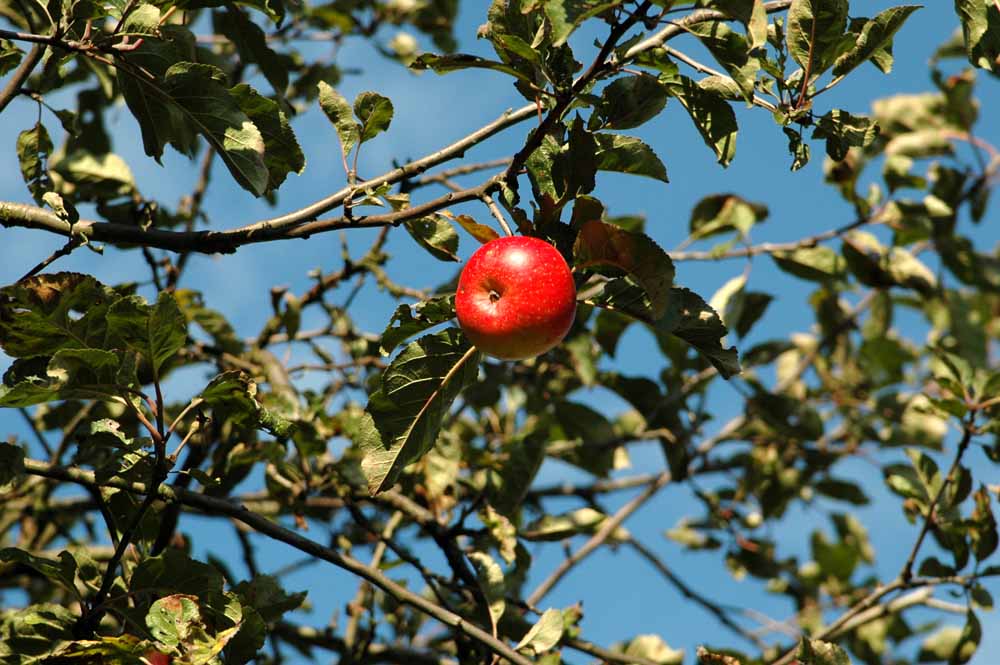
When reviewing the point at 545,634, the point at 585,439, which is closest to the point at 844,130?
the point at 545,634

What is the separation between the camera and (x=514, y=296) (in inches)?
74.5

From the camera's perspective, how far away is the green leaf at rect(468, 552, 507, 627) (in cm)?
274

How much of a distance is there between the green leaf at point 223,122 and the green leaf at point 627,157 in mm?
685

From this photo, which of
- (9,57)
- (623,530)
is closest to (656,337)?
(623,530)

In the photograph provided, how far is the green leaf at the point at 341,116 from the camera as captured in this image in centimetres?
218

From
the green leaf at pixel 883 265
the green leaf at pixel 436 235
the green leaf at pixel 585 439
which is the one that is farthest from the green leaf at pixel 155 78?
the green leaf at pixel 883 265

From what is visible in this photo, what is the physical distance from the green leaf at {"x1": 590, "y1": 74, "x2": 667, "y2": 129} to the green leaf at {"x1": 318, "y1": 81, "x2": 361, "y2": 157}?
52 cm

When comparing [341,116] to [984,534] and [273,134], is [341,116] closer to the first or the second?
[273,134]

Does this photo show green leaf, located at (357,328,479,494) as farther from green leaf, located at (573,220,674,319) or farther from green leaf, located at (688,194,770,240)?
green leaf, located at (688,194,770,240)

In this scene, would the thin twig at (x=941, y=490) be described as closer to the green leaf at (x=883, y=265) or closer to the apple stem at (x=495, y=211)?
the green leaf at (x=883, y=265)

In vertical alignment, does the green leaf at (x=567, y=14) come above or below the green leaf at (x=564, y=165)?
below

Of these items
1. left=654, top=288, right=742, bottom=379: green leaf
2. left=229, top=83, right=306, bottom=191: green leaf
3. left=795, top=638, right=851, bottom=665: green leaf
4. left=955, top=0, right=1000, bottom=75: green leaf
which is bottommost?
left=795, top=638, right=851, bottom=665: green leaf

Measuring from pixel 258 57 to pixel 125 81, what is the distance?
0.52m

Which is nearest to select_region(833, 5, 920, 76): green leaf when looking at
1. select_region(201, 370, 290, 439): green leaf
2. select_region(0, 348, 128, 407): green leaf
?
select_region(201, 370, 290, 439): green leaf
